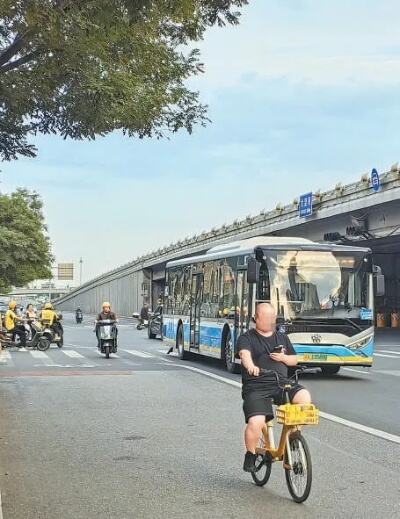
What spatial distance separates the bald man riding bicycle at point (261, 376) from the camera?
652 cm

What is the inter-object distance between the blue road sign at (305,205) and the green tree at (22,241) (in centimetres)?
2430

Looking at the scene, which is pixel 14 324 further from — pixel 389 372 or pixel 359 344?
pixel 359 344

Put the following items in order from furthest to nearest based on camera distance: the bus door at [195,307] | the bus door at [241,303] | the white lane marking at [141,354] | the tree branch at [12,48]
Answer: the white lane marking at [141,354], the bus door at [195,307], the bus door at [241,303], the tree branch at [12,48]

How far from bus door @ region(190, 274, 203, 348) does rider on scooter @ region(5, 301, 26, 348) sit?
7.49m

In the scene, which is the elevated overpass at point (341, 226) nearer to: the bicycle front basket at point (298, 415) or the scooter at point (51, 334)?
the scooter at point (51, 334)

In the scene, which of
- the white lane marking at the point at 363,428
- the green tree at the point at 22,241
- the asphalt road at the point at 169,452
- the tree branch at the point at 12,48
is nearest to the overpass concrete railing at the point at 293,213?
the green tree at the point at 22,241

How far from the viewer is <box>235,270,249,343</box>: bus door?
1748cm

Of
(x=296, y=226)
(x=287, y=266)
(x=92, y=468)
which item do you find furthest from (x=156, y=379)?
(x=296, y=226)

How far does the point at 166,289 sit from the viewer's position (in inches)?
1022

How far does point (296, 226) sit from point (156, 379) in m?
27.9

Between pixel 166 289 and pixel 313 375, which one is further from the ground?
pixel 166 289

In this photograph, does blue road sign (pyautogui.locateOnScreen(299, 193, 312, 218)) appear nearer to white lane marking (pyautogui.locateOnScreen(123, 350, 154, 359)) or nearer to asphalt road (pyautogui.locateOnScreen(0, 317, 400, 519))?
white lane marking (pyautogui.locateOnScreen(123, 350, 154, 359))

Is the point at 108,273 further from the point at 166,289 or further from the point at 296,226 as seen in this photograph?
the point at 166,289

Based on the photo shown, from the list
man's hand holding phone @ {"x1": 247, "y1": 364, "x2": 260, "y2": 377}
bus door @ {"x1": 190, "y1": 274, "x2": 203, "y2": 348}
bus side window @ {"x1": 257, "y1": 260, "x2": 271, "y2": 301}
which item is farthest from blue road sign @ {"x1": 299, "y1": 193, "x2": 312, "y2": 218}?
man's hand holding phone @ {"x1": 247, "y1": 364, "x2": 260, "y2": 377}
